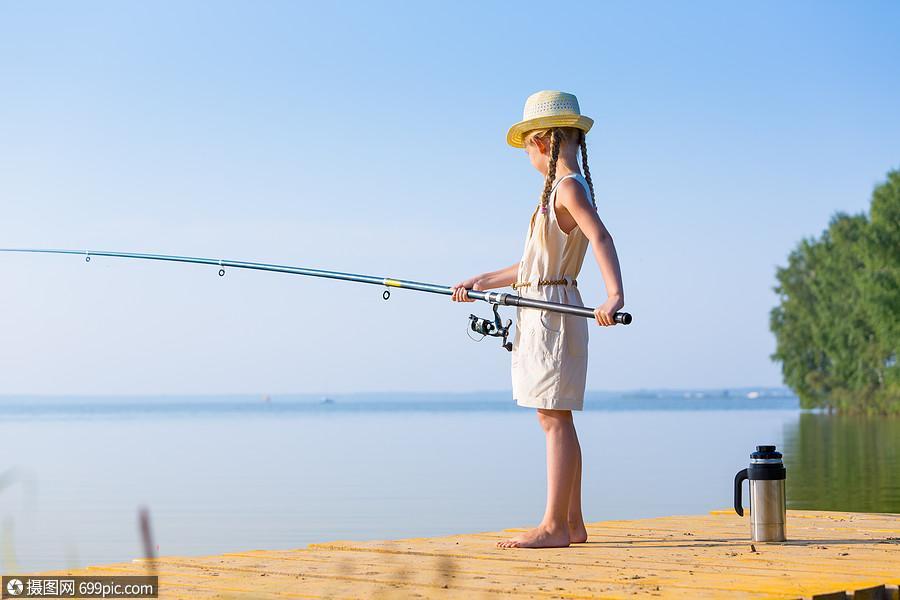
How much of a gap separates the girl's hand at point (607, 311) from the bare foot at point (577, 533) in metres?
1.10

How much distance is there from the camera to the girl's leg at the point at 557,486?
555cm

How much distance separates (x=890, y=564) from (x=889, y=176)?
4159cm

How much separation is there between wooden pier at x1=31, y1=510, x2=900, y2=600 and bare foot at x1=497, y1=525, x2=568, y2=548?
0.19 ft

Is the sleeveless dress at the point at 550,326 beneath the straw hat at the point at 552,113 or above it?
beneath

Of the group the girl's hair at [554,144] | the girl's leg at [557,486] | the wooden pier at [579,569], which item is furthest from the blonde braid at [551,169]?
the wooden pier at [579,569]

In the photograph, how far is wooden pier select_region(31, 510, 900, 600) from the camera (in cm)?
418

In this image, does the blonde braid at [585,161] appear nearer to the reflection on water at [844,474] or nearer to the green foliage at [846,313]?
the reflection on water at [844,474]

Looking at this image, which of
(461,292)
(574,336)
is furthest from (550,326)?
(461,292)

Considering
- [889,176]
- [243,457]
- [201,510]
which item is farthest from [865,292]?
[201,510]

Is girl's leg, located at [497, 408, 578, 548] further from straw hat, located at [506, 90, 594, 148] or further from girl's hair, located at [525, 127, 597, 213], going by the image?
straw hat, located at [506, 90, 594, 148]

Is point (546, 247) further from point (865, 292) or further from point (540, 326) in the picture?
point (865, 292)

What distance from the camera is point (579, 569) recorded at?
4738mm

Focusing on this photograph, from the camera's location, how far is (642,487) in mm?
16984

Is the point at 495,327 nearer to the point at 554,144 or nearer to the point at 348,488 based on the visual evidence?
the point at 554,144
